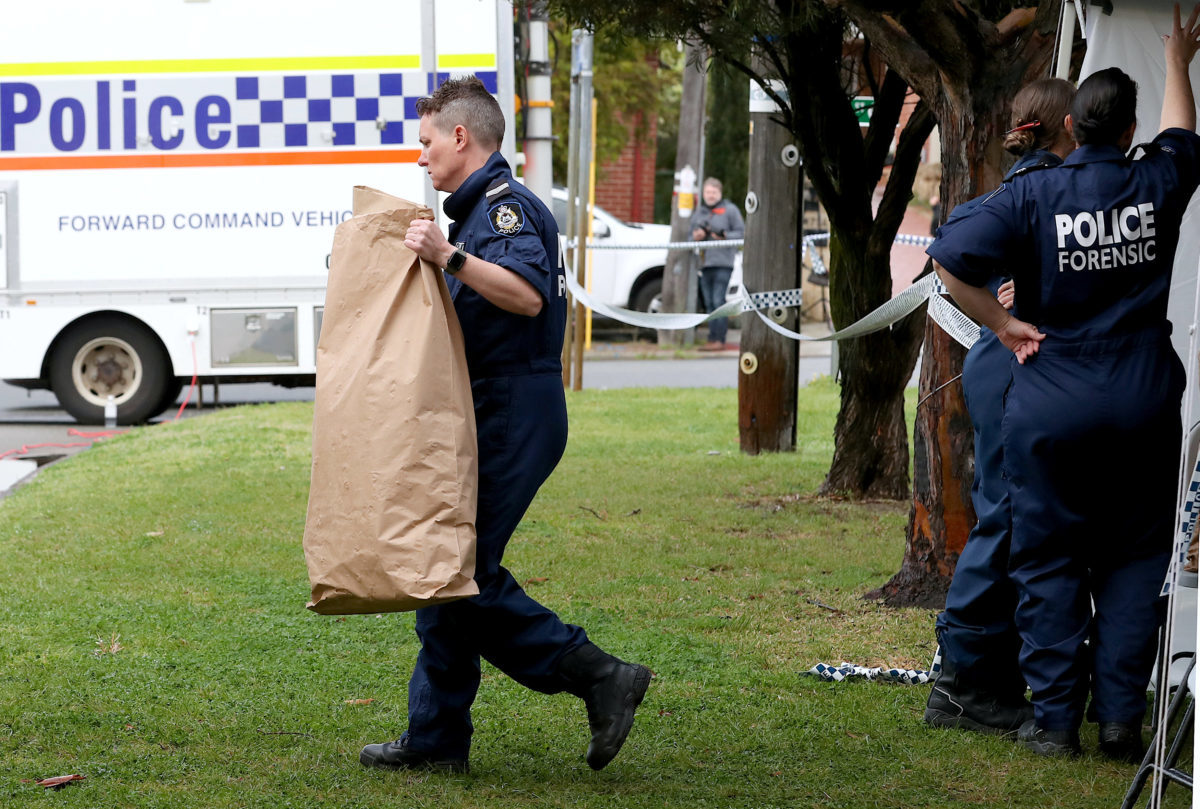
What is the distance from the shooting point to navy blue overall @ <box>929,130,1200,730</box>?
3951 mm

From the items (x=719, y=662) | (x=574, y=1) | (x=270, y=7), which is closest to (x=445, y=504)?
(x=719, y=662)

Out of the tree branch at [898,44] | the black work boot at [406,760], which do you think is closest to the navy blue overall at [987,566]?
the tree branch at [898,44]

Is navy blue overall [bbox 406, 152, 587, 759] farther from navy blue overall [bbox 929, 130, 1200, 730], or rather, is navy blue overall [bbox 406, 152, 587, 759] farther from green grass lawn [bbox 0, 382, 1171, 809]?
navy blue overall [bbox 929, 130, 1200, 730]

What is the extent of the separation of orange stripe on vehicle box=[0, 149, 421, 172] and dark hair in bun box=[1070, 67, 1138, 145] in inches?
347

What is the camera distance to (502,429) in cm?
382

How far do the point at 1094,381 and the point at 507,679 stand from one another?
83.4 inches

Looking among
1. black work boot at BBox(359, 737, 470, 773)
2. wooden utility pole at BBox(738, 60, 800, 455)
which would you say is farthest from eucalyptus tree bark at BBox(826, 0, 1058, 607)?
wooden utility pole at BBox(738, 60, 800, 455)

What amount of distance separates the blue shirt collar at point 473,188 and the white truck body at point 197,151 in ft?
27.9

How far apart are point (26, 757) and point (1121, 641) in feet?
9.83

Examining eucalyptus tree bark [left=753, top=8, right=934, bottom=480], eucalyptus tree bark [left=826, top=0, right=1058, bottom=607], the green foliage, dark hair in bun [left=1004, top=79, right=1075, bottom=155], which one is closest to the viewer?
dark hair in bun [left=1004, top=79, right=1075, bottom=155]

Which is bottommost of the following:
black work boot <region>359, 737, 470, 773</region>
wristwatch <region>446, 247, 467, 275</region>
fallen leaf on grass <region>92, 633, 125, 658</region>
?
black work boot <region>359, 737, 470, 773</region>

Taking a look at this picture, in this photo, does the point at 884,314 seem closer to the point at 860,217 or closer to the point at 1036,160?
the point at 860,217

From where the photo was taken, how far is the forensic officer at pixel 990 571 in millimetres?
4344

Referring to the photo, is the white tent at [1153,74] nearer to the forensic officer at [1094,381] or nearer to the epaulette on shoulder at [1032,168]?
the forensic officer at [1094,381]
